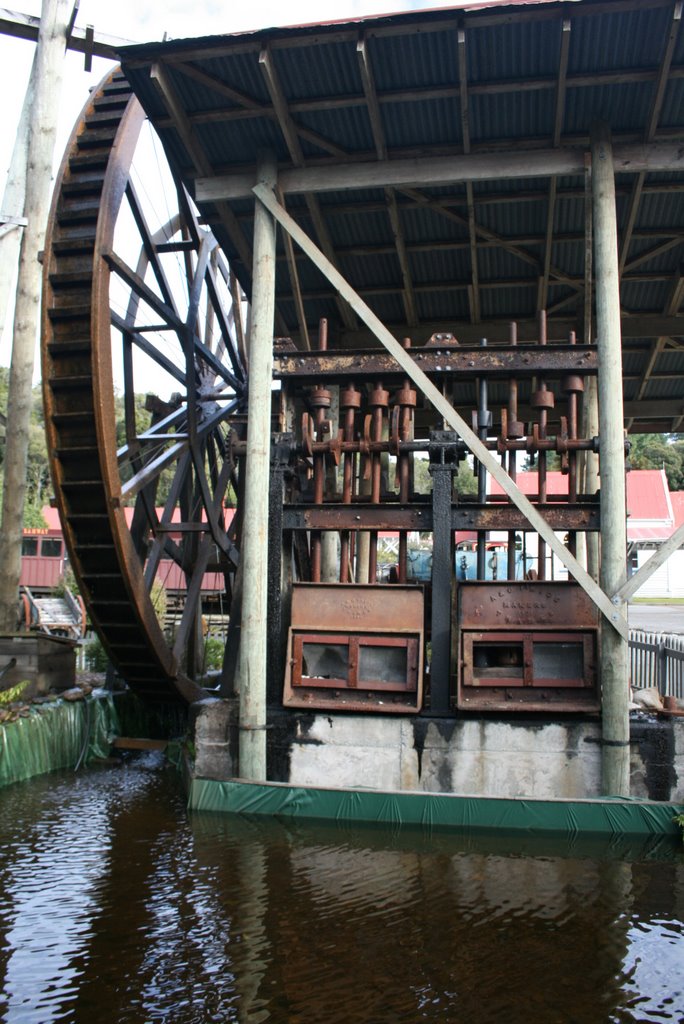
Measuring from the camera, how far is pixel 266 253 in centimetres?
725

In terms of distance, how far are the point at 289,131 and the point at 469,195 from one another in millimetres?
1876

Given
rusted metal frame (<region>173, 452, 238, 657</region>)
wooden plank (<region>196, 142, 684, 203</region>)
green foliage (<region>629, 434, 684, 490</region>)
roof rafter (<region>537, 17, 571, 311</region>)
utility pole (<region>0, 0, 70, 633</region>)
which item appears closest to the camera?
roof rafter (<region>537, 17, 571, 311</region>)

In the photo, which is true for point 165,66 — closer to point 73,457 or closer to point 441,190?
point 441,190

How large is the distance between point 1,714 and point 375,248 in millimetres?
5852

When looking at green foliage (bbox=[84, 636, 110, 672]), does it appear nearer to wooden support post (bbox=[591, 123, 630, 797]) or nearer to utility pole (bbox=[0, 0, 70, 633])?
utility pole (bbox=[0, 0, 70, 633])

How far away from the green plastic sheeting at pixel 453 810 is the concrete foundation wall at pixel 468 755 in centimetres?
28

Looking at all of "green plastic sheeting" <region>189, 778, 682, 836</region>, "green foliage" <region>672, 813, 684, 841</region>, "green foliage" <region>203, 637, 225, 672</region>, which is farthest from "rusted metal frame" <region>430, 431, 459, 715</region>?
"green foliage" <region>203, 637, 225, 672</region>

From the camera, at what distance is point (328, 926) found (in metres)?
4.48

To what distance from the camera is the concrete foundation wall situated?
643 cm

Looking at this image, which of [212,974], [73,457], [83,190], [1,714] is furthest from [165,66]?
[212,974]

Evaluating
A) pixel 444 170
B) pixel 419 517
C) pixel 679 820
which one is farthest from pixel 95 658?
pixel 679 820

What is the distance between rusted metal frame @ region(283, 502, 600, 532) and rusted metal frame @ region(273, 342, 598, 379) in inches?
42.9

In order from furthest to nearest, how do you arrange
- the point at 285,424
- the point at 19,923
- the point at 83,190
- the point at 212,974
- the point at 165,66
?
1. the point at 83,190
2. the point at 285,424
3. the point at 165,66
4. the point at 19,923
5. the point at 212,974

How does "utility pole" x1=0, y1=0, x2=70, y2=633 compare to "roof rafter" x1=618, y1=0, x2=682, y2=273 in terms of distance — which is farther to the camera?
"utility pole" x1=0, y1=0, x2=70, y2=633
